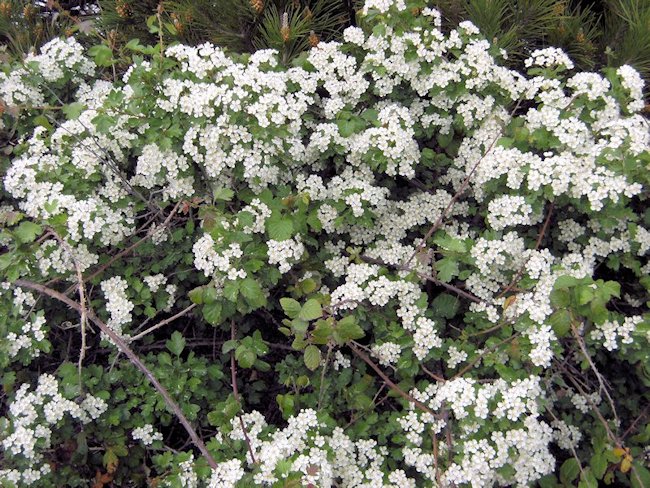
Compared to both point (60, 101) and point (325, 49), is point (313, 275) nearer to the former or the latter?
point (325, 49)

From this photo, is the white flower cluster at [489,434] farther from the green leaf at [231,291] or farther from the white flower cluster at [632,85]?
the white flower cluster at [632,85]

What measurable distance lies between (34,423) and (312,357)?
1015 mm

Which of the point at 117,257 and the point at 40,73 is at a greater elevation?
the point at 40,73

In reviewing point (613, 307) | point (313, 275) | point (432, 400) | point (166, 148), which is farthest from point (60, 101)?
point (613, 307)

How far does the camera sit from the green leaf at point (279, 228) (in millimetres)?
2191

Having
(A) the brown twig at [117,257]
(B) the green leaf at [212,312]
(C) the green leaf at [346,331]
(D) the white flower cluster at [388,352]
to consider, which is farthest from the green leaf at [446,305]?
(A) the brown twig at [117,257]

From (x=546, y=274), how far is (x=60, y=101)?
2.23 meters

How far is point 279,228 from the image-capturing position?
221cm

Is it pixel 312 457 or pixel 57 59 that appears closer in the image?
pixel 312 457

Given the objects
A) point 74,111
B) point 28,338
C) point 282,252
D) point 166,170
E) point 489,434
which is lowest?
point 489,434

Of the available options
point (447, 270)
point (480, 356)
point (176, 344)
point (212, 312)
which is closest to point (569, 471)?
point (480, 356)

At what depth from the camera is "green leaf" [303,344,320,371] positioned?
2088 mm

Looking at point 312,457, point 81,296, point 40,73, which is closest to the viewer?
point 312,457

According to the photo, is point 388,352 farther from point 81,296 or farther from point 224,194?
point 81,296
